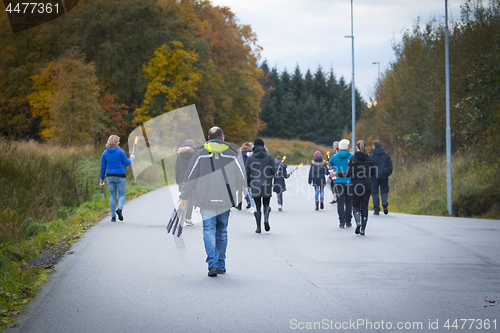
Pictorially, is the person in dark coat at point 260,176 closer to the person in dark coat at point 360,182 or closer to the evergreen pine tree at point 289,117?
the person in dark coat at point 360,182

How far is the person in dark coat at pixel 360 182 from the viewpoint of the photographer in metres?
10.4

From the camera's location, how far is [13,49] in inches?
1512

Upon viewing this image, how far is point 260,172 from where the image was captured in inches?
430

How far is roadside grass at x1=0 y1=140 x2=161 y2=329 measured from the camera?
21.4 ft

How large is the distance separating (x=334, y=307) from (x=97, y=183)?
1391cm

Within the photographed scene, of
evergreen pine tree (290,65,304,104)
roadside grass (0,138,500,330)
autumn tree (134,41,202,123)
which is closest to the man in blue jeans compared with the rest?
roadside grass (0,138,500,330)

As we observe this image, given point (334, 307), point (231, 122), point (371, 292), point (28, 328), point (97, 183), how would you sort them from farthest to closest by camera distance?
1. point (231, 122)
2. point (97, 183)
3. point (371, 292)
4. point (334, 307)
5. point (28, 328)

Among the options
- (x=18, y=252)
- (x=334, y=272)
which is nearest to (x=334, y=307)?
(x=334, y=272)

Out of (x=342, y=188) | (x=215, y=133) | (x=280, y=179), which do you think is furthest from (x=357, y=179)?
(x=280, y=179)

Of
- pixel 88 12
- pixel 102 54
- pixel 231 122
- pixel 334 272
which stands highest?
pixel 88 12

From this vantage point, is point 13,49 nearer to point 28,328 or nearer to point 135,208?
point 135,208

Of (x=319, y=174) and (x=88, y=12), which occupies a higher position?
(x=88, y=12)

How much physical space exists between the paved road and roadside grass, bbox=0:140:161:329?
0.32 metres

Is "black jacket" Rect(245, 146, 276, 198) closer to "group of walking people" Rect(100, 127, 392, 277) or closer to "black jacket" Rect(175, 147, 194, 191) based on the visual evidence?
"group of walking people" Rect(100, 127, 392, 277)
